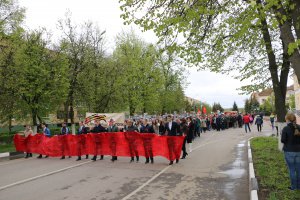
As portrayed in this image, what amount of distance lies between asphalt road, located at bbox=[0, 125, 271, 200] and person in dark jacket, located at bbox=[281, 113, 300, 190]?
4.02 ft

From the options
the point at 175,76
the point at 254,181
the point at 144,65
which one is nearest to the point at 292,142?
the point at 254,181

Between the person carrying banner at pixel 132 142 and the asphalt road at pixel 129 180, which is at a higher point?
the person carrying banner at pixel 132 142

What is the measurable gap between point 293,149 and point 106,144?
9691mm

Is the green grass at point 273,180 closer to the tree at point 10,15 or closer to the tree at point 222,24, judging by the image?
the tree at point 222,24

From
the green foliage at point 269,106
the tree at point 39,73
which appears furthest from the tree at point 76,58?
the green foliage at point 269,106

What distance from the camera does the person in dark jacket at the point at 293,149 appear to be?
8.48 meters

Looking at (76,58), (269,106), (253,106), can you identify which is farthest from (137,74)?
(253,106)

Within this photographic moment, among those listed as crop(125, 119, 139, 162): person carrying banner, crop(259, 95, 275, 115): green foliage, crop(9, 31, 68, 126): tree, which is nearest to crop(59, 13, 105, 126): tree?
crop(9, 31, 68, 126): tree

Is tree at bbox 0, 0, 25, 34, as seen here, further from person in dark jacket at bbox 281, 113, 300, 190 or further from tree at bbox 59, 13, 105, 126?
person in dark jacket at bbox 281, 113, 300, 190

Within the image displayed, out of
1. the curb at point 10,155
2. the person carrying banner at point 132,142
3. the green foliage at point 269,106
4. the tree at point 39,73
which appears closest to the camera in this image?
the person carrying banner at point 132,142

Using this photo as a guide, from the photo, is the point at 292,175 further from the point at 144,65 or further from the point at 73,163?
the point at 144,65

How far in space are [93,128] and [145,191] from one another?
27.9 ft

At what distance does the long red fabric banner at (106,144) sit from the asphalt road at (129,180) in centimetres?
56

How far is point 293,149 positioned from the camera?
28.2 ft
